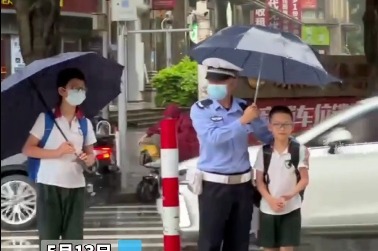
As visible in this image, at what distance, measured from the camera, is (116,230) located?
1066cm

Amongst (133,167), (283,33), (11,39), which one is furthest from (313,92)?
(283,33)

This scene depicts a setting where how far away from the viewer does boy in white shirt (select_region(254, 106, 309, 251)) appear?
5945mm

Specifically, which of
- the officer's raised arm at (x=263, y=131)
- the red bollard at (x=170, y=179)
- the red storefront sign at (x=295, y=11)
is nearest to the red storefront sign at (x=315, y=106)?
the red storefront sign at (x=295, y=11)

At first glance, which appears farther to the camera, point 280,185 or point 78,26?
point 78,26

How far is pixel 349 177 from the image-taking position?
26.2 ft

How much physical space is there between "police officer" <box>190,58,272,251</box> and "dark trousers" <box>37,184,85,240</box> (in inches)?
31.9

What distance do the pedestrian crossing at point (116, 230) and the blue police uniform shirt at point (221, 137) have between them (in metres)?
2.27

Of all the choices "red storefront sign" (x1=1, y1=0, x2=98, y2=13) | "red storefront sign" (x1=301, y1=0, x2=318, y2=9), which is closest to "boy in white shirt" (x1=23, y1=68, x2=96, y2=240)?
"red storefront sign" (x1=301, y1=0, x2=318, y2=9)

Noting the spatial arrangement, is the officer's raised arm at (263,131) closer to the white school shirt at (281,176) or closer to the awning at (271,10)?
the white school shirt at (281,176)

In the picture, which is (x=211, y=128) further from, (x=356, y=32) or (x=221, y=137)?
(x=356, y=32)

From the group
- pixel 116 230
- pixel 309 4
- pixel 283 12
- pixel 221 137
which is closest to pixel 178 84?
pixel 283 12

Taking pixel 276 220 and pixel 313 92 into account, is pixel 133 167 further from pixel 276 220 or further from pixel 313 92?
pixel 276 220

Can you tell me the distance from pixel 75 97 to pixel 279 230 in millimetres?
1630

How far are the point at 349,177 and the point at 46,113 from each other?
3.18m
